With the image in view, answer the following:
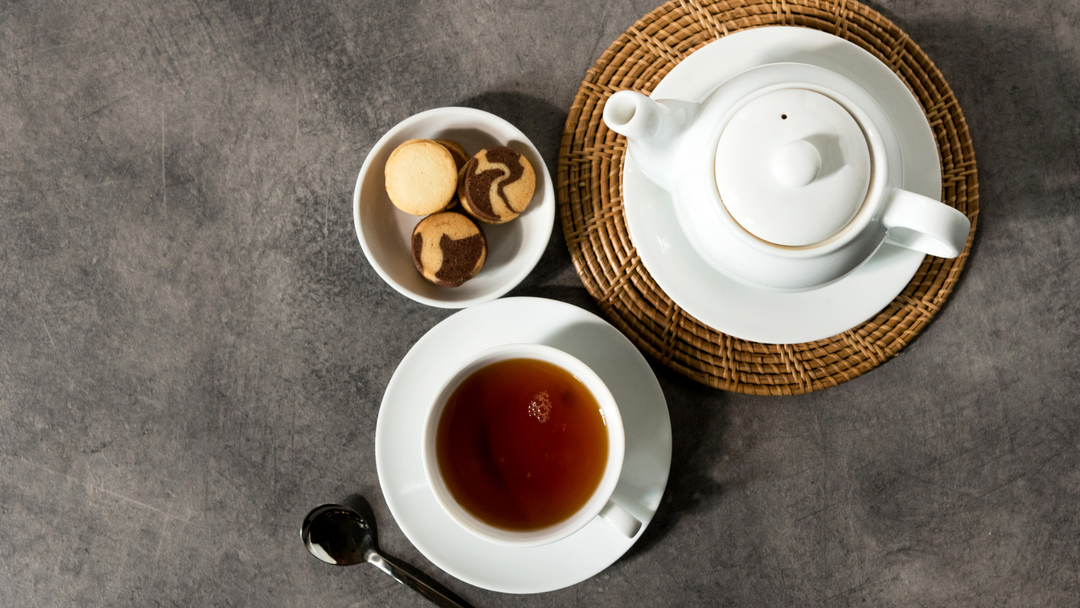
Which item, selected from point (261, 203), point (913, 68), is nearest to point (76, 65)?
point (261, 203)

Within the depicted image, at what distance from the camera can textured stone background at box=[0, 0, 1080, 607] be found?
3.50ft

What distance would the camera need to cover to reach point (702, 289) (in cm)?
85

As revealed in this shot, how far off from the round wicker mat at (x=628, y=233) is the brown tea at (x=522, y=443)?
16cm

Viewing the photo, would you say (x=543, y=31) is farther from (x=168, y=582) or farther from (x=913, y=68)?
(x=168, y=582)

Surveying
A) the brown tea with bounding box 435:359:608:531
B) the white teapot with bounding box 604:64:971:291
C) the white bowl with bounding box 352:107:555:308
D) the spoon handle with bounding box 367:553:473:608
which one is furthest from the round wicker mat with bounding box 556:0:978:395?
the spoon handle with bounding box 367:553:473:608

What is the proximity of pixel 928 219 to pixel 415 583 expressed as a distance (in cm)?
91

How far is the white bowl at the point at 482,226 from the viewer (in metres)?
0.95

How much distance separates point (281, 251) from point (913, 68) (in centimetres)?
106

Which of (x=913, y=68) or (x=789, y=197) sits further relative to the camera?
(x=913, y=68)

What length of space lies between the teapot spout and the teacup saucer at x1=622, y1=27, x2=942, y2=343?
13 centimetres

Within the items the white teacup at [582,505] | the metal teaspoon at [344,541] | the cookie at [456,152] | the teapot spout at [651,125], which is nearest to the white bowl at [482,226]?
the cookie at [456,152]

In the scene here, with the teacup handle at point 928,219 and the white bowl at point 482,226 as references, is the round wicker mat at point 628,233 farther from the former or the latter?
the teacup handle at point 928,219

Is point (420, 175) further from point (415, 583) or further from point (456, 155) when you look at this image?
point (415, 583)

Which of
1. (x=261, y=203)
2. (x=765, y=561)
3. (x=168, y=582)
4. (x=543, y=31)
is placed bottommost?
(x=168, y=582)
